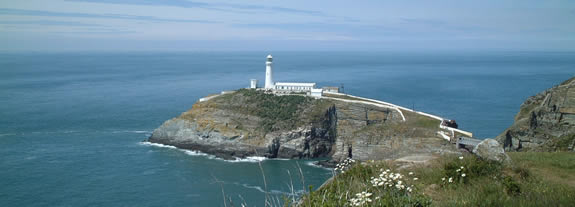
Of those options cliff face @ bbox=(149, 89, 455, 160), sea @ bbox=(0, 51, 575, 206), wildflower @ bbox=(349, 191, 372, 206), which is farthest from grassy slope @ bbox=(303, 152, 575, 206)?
cliff face @ bbox=(149, 89, 455, 160)

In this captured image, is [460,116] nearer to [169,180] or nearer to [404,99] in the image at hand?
[404,99]

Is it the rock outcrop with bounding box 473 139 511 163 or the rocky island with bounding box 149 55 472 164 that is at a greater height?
the rock outcrop with bounding box 473 139 511 163

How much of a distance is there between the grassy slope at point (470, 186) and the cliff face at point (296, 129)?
27397 mm

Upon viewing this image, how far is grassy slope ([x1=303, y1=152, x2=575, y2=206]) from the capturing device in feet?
15.1

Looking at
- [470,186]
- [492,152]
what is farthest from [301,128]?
[470,186]

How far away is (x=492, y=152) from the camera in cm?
698

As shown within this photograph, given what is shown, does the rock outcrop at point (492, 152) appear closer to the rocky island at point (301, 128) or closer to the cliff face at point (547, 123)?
the cliff face at point (547, 123)

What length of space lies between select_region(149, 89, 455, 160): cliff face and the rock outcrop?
27906mm

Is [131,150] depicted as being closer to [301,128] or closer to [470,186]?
[301,128]

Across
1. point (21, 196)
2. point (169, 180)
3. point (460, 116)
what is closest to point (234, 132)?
point (169, 180)

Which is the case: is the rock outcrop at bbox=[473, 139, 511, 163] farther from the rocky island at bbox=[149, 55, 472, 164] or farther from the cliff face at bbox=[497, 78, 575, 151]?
the rocky island at bbox=[149, 55, 472, 164]

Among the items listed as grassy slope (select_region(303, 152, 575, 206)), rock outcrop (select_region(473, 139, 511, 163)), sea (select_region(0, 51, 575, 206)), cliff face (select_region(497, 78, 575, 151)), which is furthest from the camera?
sea (select_region(0, 51, 575, 206))

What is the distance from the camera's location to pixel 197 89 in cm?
7619

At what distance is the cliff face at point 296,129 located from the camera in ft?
120
